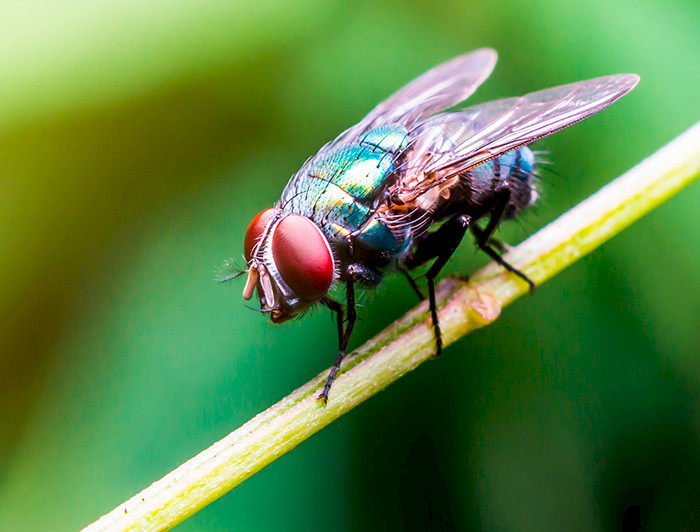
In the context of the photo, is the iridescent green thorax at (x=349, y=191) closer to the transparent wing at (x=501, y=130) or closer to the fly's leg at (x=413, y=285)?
the transparent wing at (x=501, y=130)

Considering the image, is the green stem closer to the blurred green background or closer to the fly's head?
the fly's head

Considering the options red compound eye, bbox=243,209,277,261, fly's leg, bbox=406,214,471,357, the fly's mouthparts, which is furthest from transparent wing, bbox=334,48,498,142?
the fly's mouthparts

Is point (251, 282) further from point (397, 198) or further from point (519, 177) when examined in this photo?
point (519, 177)

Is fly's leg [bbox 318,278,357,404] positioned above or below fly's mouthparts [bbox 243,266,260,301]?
below

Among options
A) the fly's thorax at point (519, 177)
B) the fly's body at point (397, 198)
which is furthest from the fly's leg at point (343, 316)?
the fly's thorax at point (519, 177)

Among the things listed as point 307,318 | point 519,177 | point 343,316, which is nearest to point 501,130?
point 519,177

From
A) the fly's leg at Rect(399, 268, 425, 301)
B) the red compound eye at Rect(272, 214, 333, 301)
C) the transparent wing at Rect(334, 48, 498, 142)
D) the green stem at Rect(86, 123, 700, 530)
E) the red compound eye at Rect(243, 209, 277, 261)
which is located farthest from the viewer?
the transparent wing at Rect(334, 48, 498, 142)
